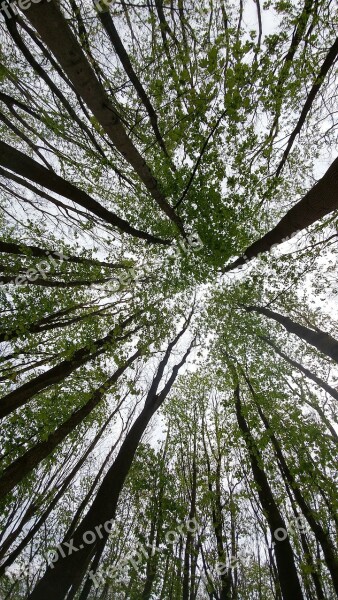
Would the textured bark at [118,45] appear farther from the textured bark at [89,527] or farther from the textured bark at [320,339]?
the textured bark at [89,527]

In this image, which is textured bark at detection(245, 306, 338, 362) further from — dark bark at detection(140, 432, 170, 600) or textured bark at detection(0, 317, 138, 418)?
dark bark at detection(140, 432, 170, 600)

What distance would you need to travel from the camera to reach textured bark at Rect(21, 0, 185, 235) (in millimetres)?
2967

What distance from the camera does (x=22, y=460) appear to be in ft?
18.8

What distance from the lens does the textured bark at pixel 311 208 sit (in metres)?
4.11

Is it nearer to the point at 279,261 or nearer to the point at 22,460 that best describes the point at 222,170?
the point at 279,261

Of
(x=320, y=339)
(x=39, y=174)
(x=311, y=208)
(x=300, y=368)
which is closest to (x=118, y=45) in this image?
(x=39, y=174)

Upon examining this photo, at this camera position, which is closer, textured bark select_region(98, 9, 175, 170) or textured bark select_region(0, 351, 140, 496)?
textured bark select_region(98, 9, 175, 170)

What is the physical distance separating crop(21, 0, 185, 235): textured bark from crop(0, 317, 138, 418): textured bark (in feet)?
14.9

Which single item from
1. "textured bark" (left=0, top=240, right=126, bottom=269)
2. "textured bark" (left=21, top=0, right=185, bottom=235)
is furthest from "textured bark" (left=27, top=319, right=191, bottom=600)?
"textured bark" (left=21, top=0, right=185, bottom=235)

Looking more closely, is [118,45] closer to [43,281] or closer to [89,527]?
[43,281]

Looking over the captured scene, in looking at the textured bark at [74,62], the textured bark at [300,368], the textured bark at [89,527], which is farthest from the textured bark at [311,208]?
the textured bark at [89,527]

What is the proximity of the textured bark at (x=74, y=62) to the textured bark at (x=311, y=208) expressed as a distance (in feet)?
9.94

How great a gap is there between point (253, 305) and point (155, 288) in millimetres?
3460

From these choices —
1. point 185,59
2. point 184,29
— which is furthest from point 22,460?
point 184,29
